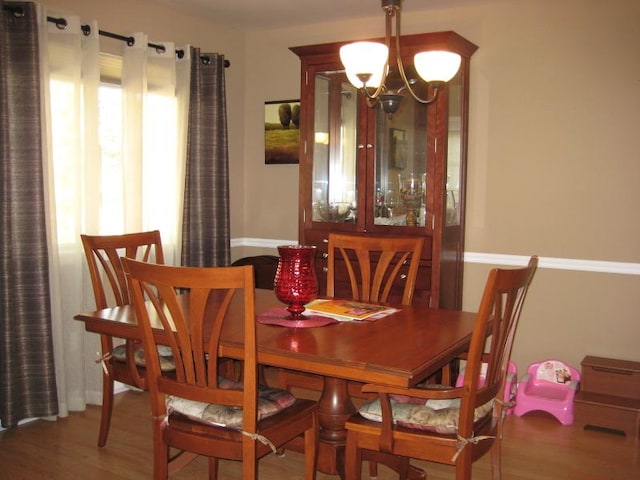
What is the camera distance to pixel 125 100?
359 centimetres

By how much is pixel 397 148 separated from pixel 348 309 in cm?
144

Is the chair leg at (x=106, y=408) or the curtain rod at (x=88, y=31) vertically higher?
the curtain rod at (x=88, y=31)

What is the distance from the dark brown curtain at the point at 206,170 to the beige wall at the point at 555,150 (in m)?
0.36

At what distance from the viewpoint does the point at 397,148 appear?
12.0 feet

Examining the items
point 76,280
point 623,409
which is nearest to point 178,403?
point 76,280

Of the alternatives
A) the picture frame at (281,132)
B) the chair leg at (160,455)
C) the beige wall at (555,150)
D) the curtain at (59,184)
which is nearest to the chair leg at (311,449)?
the chair leg at (160,455)

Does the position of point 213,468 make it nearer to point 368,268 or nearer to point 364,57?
point 368,268

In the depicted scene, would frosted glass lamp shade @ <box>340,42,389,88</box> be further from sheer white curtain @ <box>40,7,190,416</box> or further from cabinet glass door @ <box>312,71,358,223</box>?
sheer white curtain @ <box>40,7,190,416</box>

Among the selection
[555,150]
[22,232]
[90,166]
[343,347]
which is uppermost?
[555,150]

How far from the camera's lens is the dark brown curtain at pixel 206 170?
4004mm

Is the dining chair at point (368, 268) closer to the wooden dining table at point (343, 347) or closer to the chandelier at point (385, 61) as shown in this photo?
the wooden dining table at point (343, 347)

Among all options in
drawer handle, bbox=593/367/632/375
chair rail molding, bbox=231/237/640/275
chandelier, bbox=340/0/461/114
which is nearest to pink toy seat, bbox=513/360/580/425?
drawer handle, bbox=593/367/632/375

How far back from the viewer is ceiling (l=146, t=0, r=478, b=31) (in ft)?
12.5

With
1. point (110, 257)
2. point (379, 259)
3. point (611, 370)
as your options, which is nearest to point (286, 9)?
point (379, 259)
